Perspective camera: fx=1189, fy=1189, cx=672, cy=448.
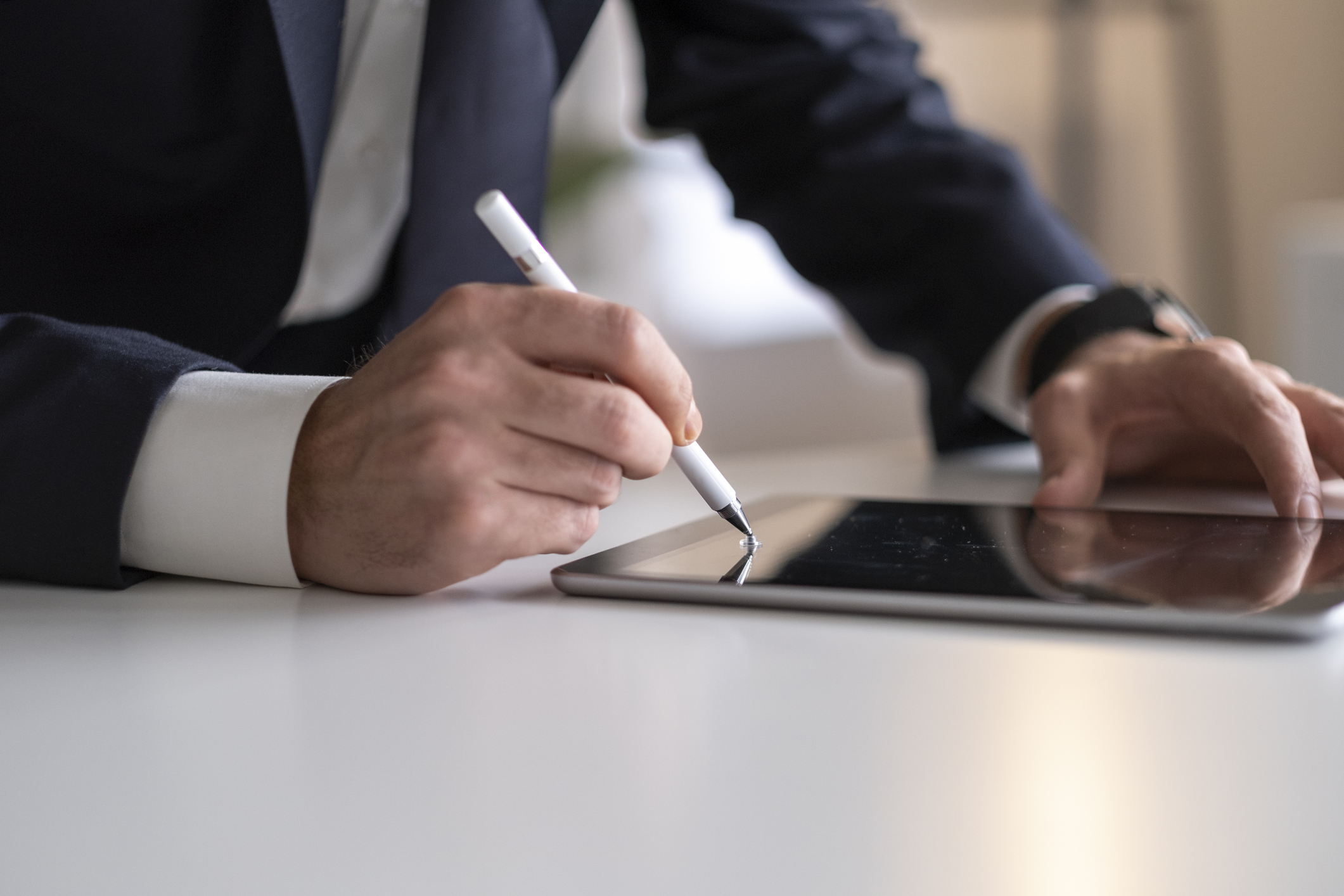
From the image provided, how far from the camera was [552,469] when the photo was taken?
531 mm

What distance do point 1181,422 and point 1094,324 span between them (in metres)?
0.14

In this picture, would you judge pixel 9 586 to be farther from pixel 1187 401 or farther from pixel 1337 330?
pixel 1337 330

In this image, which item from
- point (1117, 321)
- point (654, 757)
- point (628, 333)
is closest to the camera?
point (654, 757)

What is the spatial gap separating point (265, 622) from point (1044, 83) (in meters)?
3.10

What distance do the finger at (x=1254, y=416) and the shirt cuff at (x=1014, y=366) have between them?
0.79ft

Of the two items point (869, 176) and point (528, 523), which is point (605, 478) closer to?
point (528, 523)

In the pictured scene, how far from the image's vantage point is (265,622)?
20.1 inches

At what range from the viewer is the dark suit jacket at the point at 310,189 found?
1.86 ft

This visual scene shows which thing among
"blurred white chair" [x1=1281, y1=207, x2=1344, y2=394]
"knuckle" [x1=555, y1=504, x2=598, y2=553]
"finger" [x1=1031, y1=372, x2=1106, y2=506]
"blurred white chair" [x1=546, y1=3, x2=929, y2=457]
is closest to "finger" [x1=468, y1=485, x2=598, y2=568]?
"knuckle" [x1=555, y1=504, x2=598, y2=553]

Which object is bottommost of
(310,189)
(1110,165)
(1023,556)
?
(1023,556)

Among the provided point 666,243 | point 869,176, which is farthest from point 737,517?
point 666,243

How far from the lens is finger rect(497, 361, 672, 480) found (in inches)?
20.4

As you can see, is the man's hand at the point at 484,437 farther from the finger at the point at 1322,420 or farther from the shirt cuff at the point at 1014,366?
the shirt cuff at the point at 1014,366

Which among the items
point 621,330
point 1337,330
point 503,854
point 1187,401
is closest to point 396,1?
point 621,330
